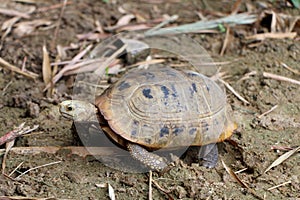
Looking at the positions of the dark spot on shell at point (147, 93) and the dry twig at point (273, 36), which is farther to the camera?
the dry twig at point (273, 36)

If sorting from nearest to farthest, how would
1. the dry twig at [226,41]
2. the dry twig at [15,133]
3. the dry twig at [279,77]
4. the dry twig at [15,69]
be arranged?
the dry twig at [15,133], the dry twig at [279,77], the dry twig at [15,69], the dry twig at [226,41]

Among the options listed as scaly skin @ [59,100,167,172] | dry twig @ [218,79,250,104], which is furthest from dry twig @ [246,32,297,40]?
scaly skin @ [59,100,167,172]

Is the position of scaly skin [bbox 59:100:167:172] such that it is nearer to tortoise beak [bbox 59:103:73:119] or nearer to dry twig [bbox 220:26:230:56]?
tortoise beak [bbox 59:103:73:119]

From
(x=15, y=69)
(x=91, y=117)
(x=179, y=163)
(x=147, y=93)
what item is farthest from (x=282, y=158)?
(x=15, y=69)

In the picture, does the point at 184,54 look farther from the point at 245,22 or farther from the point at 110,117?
the point at 110,117

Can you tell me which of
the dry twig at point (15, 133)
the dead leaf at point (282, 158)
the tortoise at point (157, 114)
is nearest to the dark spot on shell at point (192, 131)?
the tortoise at point (157, 114)

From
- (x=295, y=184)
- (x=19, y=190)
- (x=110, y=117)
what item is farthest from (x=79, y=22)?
(x=295, y=184)

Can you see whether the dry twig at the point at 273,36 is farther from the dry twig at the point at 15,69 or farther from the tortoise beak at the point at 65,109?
the tortoise beak at the point at 65,109
